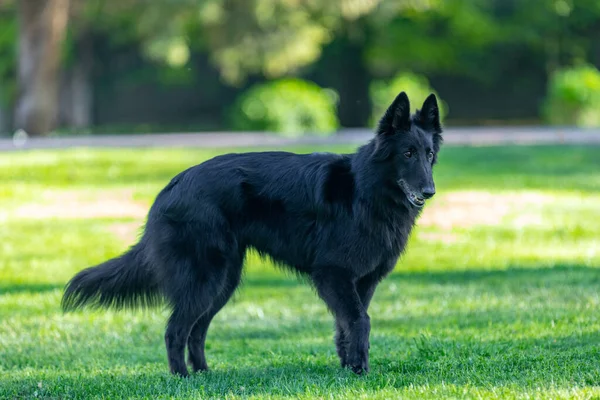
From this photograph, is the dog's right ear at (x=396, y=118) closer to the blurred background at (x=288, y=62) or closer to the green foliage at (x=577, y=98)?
the blurred background at (x=288, y=62)

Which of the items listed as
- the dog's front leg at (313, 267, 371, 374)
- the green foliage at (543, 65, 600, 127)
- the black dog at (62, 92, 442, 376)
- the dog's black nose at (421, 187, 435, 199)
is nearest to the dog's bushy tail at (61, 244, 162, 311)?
the black dog at (62, 92, 442, 376)

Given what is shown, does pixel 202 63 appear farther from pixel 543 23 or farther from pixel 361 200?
pixel 361 200

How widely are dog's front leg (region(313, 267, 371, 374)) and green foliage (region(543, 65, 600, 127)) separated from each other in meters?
24.5

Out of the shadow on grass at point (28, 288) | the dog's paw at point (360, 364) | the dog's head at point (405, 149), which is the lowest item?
the shadow on grass at point (28, 288)

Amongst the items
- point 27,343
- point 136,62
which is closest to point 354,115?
point 136,62

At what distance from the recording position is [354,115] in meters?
37.4

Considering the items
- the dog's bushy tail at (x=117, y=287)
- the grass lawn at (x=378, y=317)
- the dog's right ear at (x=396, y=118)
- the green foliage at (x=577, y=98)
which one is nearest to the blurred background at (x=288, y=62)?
the green foliage at (x=577, y=98)

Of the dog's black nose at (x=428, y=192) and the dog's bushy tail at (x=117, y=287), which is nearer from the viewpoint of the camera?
the dog's black nose at (x=428, y=192)

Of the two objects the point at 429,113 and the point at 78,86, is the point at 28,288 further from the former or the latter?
the point at 78,86

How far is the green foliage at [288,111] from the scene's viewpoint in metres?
29.3

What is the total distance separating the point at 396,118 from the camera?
6.18 metres

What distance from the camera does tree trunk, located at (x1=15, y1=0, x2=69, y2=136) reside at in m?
28.3

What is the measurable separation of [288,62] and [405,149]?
2865cm

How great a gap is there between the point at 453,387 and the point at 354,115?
32015mm
